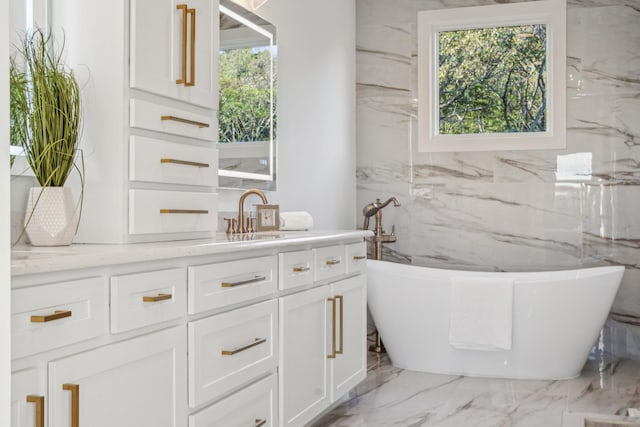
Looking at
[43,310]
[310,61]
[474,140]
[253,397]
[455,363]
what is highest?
[310,61]

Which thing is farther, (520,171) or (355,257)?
(520,171)

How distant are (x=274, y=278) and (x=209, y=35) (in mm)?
858

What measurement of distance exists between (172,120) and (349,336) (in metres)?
1.34

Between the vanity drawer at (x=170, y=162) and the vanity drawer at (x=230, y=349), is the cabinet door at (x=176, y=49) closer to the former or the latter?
the vanity drawer at (x=170, y=162)

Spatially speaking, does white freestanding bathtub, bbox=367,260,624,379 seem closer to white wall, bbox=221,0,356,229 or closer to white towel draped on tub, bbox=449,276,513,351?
white towel draped on tub, bbox=449,276,513,351

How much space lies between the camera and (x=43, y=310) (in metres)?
1.35

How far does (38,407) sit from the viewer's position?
4.35 ft

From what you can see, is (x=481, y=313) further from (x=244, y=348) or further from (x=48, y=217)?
(x=48, y=217)

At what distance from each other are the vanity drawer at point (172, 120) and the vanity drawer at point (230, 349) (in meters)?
0.60

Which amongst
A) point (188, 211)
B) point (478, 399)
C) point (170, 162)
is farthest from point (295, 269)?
point (478, 399)

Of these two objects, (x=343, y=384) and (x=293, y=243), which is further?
(x=343, y=384)

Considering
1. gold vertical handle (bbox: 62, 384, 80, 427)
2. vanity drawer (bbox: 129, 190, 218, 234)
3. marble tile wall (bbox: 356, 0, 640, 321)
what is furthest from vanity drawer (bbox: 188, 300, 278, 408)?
marble tile wall (bbox: 356, 0, 640, 321)

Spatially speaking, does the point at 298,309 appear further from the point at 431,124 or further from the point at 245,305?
the point at 431,124

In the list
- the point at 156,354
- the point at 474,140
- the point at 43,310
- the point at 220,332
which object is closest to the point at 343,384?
the point at 220,332
